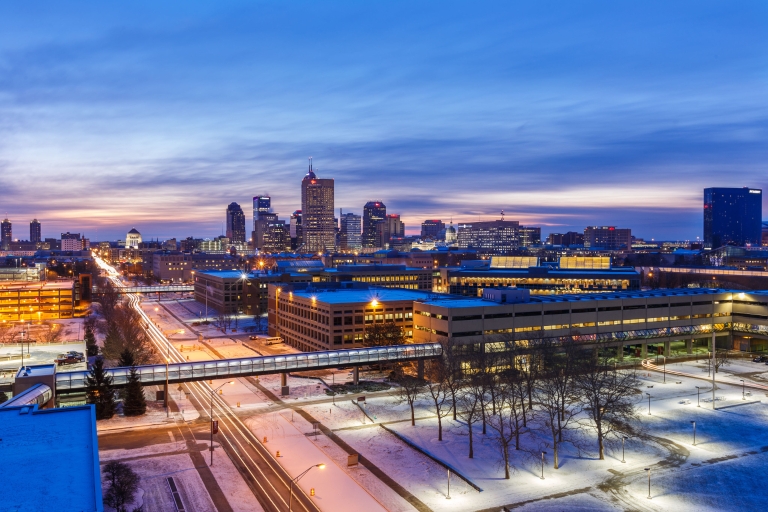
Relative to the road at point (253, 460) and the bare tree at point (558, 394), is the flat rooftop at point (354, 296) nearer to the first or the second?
the road at point (253, 460)

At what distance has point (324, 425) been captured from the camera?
61406 millimetres

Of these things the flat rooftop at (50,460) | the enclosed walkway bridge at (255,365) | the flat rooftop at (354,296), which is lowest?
the enclosed walkway bridge at (255,365)

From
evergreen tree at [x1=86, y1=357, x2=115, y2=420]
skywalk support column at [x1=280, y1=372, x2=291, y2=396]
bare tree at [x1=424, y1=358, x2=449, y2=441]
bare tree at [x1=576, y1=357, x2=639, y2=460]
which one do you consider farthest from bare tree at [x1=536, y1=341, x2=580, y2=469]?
evergreen tree at [x1=86, y1=357, x2=115, y2=420]

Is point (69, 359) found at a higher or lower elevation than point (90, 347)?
higher

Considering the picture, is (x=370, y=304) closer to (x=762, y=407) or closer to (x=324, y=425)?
(x=324, y=425)

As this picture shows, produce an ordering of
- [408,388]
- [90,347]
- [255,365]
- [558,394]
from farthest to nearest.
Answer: [90,347], [255,365], [408,388], [558,394]

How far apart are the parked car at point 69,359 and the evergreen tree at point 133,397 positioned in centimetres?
1940

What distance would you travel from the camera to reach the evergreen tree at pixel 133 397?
64500 millimetres

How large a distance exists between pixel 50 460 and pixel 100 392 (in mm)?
35274

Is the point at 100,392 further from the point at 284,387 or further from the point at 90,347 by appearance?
the point at 90,347

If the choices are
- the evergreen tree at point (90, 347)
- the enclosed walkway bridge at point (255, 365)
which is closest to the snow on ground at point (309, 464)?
the enclosed walkway bridge at point (255, 365)

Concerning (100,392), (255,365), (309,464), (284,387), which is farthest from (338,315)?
(309,464)

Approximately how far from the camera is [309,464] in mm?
50375

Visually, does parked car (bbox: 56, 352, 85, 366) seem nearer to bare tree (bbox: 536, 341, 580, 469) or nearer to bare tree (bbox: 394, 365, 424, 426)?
bare tree (bbox: 394, 365, 424, 426)
